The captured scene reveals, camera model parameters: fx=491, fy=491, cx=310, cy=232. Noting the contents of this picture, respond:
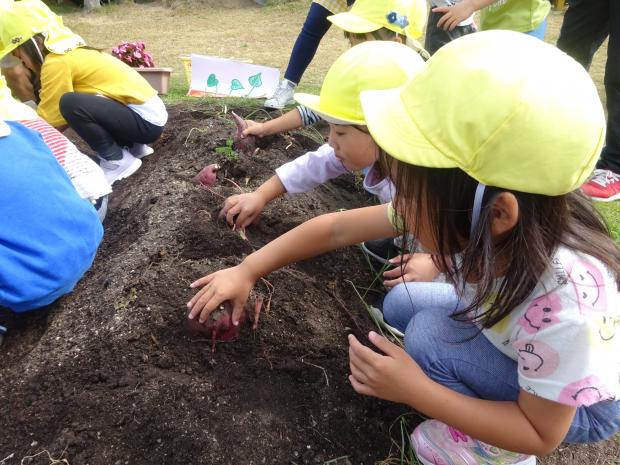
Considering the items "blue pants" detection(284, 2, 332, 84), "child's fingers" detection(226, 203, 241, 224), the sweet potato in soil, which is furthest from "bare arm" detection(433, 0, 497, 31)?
"child's fingers" detection(226, 203, 241, 224)

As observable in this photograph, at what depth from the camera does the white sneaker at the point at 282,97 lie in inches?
136

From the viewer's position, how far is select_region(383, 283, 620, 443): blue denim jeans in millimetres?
1204

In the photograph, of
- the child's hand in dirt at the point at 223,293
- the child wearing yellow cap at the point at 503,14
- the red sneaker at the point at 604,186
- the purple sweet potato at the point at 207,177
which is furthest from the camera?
the red sneaker at the point at 604,186

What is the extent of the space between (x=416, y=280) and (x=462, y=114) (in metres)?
1.08

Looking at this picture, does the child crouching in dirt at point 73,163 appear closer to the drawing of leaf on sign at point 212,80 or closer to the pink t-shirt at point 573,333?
the pink t-shirt at point 573,333

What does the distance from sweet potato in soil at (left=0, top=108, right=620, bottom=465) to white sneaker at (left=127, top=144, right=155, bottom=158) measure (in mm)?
1268

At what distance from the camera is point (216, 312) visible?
1.47 metres

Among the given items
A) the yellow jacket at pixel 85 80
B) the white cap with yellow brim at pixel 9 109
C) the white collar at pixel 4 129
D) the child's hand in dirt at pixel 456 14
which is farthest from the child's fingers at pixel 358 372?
the yellow jacket at pixel 85 80

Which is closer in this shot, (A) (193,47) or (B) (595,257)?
(B) (595,257)

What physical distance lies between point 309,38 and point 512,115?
2.91 m

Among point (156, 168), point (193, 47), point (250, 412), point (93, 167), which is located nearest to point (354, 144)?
point (250, 412)

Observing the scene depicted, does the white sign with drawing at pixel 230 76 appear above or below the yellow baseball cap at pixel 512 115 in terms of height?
below

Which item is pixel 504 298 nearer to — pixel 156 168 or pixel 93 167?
pixel 93 167

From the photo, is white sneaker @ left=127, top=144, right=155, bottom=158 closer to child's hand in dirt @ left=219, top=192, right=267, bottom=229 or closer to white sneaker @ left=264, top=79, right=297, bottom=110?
white sneaker @ left=264, top=79, right=297, bottom=110
